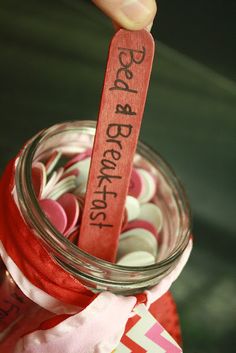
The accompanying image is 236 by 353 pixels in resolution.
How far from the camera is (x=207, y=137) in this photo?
2.60 ft

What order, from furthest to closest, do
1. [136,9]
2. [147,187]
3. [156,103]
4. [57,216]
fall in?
[156,103] → [147,187] → [57,216] → [136,9]

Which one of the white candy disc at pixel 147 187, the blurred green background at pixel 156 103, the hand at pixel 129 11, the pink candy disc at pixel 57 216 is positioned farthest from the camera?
the blurred green background at pixel 156 103

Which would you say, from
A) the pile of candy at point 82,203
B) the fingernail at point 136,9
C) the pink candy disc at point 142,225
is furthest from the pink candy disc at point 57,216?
the fingernail at point 136,9

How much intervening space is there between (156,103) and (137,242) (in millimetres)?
267

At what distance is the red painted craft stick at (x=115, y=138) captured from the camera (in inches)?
17.1

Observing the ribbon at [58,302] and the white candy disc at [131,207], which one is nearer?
the ribbon at [58,302]

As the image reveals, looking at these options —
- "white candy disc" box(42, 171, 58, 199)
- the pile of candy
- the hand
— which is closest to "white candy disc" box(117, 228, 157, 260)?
the pile of candy

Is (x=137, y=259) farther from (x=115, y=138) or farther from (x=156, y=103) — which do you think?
(x=156, y=103)

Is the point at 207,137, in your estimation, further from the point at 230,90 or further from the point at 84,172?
the point at 84,172

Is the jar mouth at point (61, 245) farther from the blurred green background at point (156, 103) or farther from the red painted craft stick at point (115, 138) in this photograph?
the blurred green background at point (156, 103)

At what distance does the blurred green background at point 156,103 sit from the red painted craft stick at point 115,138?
Answer: 0.84 feet

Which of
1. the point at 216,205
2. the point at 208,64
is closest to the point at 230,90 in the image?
the point at 208,64

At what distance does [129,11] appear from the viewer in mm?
398

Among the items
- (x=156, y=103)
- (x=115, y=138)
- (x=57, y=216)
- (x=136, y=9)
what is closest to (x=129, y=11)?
(x=136, y=9)
